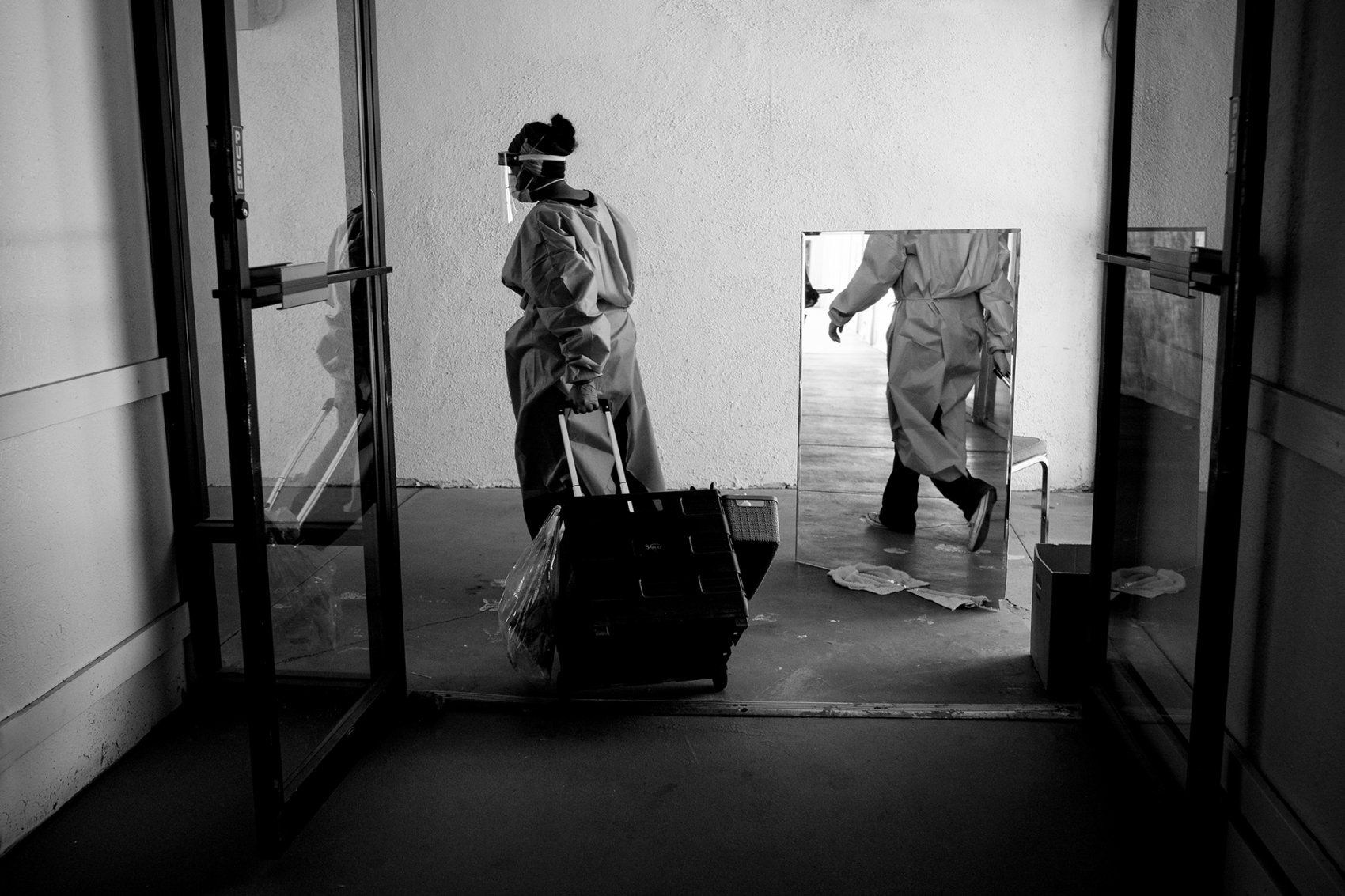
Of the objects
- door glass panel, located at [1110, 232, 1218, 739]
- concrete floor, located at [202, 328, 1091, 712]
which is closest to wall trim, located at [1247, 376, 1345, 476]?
door glass panel, located at [1110, 232, 1218, 739]

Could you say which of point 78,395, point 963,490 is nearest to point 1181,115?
point 963,490

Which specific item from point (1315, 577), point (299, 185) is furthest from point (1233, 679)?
point (299, 185)

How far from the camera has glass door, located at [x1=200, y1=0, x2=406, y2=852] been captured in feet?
8.23

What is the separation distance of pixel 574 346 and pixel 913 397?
1.27m

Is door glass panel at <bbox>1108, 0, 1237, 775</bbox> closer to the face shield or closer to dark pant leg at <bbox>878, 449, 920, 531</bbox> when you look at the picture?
dark pant leg at <bbox>878, 449, 920, 531</bbox>

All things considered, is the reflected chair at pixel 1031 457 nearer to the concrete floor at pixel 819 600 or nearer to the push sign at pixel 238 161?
the concrete floor at pixel 819 600

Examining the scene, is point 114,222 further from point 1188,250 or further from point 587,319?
point 1188,250

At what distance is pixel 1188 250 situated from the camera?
2453 millimetres

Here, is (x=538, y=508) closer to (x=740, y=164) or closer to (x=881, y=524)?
(x=881, y=524)

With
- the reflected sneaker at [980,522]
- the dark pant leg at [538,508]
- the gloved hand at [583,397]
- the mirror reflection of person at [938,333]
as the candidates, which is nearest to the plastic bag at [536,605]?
the gloved hand at [583,397]

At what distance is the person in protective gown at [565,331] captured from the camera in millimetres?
3949

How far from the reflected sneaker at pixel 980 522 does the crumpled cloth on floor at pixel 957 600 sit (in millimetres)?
185

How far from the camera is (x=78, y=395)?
9.62 ft

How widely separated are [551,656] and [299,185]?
1.47 m
